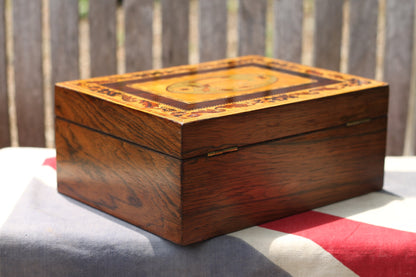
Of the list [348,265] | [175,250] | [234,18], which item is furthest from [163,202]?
[234,18]

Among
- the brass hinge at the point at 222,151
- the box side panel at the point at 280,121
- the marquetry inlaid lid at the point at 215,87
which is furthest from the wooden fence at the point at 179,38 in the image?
the brass hinge at the point at 222,151

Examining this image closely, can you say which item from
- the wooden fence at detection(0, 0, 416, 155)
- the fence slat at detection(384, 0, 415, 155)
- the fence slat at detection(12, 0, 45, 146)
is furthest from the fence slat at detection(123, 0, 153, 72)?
the fence slat at detection(384, 0, 415, 155)

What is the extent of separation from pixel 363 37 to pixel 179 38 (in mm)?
572

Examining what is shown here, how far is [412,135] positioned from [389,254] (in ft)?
3.50

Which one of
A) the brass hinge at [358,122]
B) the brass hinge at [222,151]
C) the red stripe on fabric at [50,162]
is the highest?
the brass hinge at [358,122]

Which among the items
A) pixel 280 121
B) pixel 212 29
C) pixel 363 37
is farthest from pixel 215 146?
pixel 363 37

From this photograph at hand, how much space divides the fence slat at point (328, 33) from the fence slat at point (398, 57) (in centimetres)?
15

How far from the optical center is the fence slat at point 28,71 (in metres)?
1.99

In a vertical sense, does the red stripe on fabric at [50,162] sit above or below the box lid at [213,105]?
below

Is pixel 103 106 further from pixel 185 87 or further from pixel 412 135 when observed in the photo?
pixel 412 135

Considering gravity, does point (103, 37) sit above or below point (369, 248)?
above

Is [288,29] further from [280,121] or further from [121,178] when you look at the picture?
[121,178]

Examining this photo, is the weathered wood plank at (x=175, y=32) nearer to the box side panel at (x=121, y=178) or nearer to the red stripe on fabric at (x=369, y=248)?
the box side panel at (x=121, y=178)

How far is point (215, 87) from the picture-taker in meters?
1.28
